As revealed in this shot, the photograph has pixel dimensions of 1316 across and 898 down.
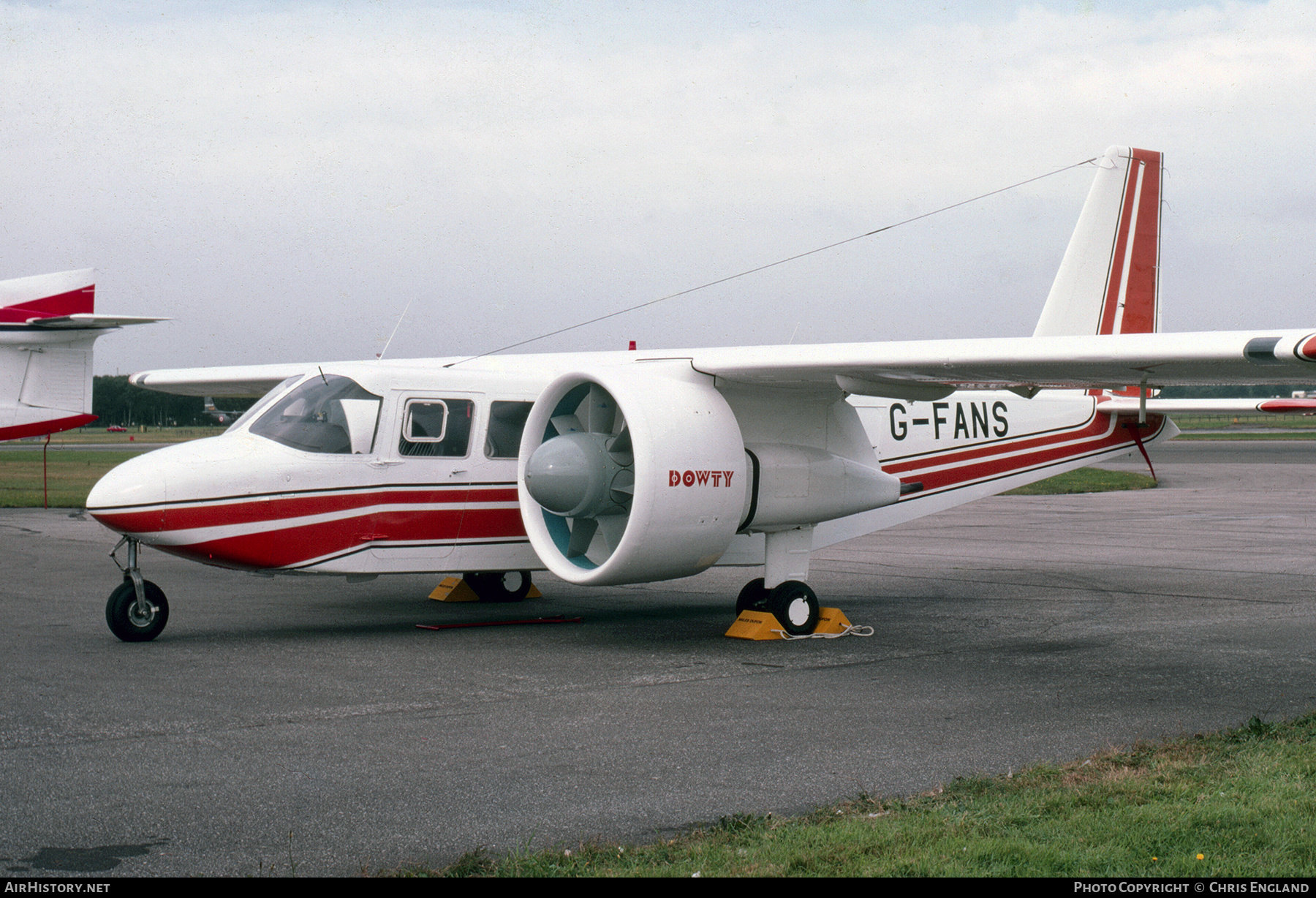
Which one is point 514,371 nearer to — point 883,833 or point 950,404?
point 950,404

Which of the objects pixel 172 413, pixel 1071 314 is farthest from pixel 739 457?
pixel 172 413

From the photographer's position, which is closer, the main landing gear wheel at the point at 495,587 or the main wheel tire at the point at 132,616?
the main wheel tire at the point at 132,616

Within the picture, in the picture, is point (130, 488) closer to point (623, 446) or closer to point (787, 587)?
point (623, 446)

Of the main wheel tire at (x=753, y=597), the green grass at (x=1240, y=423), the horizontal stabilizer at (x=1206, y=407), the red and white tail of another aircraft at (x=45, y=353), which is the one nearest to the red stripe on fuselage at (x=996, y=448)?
the horizontal stabilizer at (x=1206, y=407)

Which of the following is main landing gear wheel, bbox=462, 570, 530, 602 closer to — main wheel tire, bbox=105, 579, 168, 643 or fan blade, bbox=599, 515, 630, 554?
fan blade, bbox=599, 515, 630, 554

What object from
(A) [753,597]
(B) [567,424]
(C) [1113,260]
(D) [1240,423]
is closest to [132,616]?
(B) [567,424]

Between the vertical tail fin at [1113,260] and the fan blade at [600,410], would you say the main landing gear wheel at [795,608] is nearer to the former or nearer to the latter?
the fan blade at [600,410]

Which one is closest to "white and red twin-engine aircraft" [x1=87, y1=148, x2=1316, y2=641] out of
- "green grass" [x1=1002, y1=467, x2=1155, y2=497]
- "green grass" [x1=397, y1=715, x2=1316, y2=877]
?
"green grass" [x1=397, y1=715, x2=1316, y2=877]

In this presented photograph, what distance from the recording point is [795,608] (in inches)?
424

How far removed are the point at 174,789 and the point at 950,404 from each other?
9.22m

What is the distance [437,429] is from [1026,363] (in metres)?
5.01

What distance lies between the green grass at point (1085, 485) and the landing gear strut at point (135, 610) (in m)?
22.7

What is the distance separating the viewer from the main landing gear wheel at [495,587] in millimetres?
12969

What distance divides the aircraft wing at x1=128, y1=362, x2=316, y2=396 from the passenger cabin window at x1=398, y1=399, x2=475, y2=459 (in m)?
4.33
